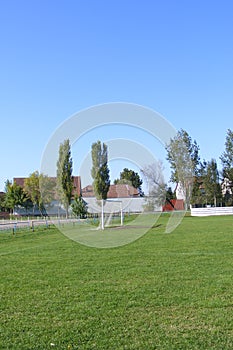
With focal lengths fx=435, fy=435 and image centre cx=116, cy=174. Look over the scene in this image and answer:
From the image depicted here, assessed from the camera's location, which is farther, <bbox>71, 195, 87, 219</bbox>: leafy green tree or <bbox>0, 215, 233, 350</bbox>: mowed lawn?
<bbox>71, 195, 87, 219</bbox>: leafy green tree

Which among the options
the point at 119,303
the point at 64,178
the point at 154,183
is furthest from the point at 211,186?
the point at 119,303

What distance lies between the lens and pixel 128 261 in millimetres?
12523

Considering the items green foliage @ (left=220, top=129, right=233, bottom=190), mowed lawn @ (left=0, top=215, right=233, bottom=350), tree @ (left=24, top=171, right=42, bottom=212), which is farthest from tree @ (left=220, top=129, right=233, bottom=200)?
mowed lawn @ (left=0, top=215, right=233, bottom=350)

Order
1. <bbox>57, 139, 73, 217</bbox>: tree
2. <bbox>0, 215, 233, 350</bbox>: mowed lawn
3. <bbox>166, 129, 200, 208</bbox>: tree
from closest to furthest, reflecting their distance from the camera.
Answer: <bbox>0, 215, 233, 350</bbox>: mowed lawn < <bbox>57, 139, 73, 217</bbox>: tree < <bbox>166, 129, 200, 208</bbox>: tree

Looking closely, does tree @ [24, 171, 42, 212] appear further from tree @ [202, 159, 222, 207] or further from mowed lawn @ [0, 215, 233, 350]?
mowed lawn @ [0, 215, 233, 350]

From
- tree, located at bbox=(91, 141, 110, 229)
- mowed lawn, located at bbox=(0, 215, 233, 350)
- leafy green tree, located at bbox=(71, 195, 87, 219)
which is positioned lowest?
mowed lawn, located at bbox=(0, 215, 233, 350)

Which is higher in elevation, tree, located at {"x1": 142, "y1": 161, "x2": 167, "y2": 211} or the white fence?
tree, located at {"x1": 142, "y1": 161, "x2": 167, "y2": 211}

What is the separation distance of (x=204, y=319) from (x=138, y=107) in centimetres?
1138

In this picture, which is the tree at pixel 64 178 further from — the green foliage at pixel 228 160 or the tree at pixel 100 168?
the green foliage at pixel 228 160

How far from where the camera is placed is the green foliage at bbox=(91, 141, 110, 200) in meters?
26.3

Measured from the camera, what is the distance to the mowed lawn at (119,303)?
211 inches

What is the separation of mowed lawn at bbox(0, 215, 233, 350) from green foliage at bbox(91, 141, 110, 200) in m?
13.7

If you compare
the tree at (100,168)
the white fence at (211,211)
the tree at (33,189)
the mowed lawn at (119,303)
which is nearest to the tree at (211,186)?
the white fence at (211,211)

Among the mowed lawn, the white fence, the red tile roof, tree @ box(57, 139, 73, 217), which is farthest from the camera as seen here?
the white fence
